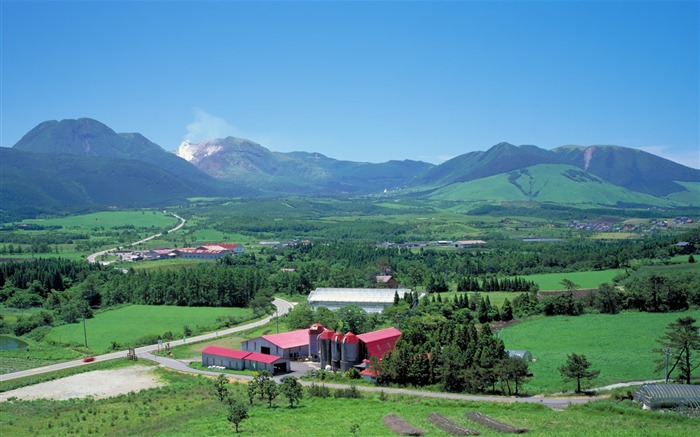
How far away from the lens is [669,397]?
2398 cm

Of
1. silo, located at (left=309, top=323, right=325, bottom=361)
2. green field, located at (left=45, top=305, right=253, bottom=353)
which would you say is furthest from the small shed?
green field, located at (left=45, top=305, right=253, bottom=353)

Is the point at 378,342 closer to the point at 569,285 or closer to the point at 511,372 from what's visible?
the point at 511,372

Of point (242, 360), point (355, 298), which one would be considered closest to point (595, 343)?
point (242, 360)

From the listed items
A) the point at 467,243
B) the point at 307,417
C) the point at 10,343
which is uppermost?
the point at 467,243

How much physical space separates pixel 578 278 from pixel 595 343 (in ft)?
81.4

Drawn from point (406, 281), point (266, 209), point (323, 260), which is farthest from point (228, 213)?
point (406, 281)

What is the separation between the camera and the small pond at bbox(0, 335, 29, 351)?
44.2m

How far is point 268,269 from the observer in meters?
73.9

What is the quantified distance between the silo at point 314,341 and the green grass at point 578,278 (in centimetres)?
2618

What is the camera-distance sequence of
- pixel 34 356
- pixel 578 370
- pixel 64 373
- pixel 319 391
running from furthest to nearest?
pixel 34 356 < pixel 64 373 < pixel 319 391 < pixel 578 370

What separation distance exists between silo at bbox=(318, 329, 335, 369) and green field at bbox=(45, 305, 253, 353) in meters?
14.7

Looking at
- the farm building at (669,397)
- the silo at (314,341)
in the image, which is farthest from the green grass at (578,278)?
the farm building at (669,397)

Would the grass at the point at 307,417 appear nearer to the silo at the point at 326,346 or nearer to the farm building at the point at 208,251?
the silo at the point at 326,346

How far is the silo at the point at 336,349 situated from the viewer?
34.7m
